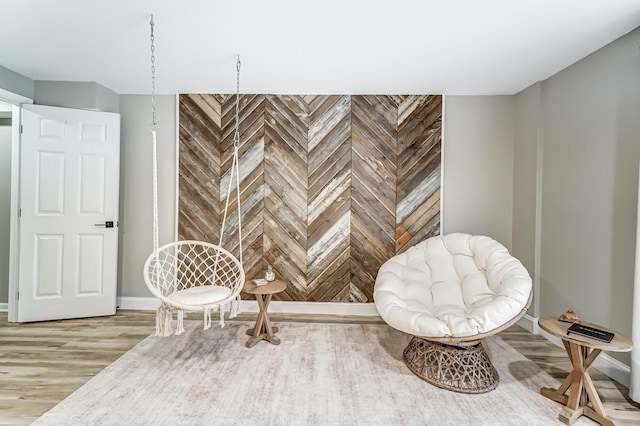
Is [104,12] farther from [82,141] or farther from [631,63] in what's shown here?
[631,63]

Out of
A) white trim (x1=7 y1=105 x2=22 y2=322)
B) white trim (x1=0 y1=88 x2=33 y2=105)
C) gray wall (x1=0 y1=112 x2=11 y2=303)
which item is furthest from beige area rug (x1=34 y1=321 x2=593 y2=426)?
white trim (x1=0 y1=88 x2=33 y2=105)

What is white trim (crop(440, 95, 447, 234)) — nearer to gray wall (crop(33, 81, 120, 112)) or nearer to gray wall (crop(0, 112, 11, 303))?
gray wall (crop(33, 81, 120, 112))

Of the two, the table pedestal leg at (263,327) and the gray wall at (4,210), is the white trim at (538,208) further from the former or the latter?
the gray wall at (4,210)

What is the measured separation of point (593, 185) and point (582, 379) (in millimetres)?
1517

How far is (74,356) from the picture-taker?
263cm

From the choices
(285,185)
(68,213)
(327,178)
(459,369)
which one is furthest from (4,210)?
(459,369)

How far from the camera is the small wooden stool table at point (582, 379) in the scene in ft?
5.99

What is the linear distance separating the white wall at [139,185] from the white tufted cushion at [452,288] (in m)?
2.67

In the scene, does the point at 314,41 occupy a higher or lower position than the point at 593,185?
higher

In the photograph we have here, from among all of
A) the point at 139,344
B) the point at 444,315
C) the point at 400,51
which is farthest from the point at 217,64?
the point at 444,315

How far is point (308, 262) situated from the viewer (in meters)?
3.75

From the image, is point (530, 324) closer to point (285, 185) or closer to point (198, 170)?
point (285, 185)

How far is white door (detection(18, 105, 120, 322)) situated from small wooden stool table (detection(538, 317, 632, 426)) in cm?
407

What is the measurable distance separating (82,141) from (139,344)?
2238mm
